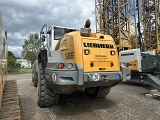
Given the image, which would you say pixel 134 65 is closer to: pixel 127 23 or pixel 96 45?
pixel 96 45

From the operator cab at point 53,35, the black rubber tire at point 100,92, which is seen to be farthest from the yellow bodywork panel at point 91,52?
the black rubber tire at point 100,92

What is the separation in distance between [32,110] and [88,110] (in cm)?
136

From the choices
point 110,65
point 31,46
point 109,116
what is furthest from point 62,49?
point 31,46

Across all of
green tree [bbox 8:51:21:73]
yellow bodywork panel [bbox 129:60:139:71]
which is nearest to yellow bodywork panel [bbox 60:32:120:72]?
yellow bodywork panel [bbox 129:60:139:71]

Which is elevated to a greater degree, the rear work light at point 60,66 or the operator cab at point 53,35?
the operator cab at point 53,35

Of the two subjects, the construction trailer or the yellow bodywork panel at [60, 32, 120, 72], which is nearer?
the yellow bodywork panel at [60, 32, 120, 72]

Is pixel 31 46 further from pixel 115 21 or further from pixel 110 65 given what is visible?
pixel 110 65

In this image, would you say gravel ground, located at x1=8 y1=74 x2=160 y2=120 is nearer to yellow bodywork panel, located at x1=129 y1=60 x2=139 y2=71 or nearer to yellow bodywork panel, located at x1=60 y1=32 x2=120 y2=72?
yellow bodywork panel, located at x1=60 y1=32 x2=120 y2=72

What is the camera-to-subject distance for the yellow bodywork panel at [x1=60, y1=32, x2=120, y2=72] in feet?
13.3

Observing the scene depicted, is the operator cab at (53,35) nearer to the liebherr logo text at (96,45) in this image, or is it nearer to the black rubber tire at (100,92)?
the liebherr logo text at (96,45)

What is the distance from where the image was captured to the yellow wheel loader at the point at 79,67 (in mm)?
3869

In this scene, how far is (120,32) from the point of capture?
1892 centimetres

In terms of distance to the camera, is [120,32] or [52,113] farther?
[120,32]

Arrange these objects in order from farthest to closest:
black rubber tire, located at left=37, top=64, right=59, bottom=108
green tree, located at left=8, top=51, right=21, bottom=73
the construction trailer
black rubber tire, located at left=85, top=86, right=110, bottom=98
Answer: green tree, located at left=8, top=51, right=21, bottom=73 < the construction trailer < black rubber tire, located at left=85, top=86, right=110, bottom=98 < black rubber tire, located at left=37, top=64, right=59, bottom=108
